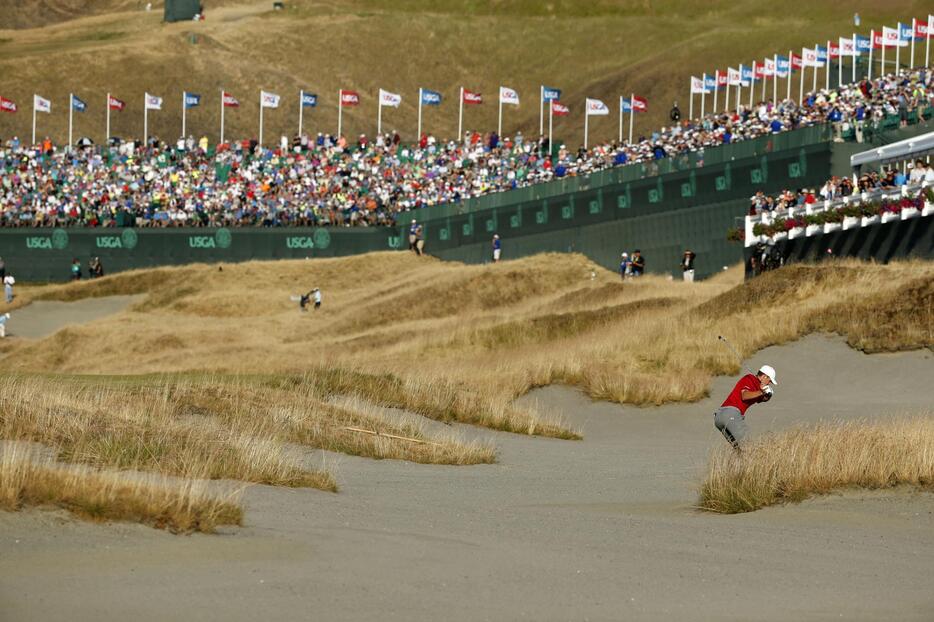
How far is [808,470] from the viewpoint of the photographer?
48.7 ft

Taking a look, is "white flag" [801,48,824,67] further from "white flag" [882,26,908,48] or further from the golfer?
the golfer

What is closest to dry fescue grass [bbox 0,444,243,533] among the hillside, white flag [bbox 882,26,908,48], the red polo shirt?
the red polo shirt

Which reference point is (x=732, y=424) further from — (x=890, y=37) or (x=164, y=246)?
(x=164, y=246)

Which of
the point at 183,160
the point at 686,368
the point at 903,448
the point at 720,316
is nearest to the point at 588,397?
the point at 686,368

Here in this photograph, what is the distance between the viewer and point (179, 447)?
15.2 m

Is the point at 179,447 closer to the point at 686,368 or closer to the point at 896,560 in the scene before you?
the point at 896,560

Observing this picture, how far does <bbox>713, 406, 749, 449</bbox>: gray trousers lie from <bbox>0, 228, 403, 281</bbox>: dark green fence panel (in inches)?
1877

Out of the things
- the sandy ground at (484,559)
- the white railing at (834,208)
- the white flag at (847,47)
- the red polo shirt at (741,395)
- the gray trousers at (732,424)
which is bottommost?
the sandy ground at (484,559)

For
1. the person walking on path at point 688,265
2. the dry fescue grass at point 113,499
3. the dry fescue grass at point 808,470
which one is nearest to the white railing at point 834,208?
the person walking on path at point 688,265

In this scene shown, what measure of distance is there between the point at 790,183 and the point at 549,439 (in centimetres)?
2516

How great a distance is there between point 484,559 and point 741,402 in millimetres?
6474

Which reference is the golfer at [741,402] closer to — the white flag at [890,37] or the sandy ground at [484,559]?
the sandy ground at [484,559]

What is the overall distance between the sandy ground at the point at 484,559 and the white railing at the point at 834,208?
21342 millimetres

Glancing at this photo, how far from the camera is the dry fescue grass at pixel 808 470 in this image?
14.6 meters
